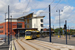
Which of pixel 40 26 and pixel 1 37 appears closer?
pixel 1 37

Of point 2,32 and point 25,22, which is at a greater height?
point 25,22

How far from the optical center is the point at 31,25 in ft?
355

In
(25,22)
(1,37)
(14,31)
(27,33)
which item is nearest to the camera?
(27,33)

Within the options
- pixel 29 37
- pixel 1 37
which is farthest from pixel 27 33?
pixel 1 37

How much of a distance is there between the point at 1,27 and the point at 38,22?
2799cm

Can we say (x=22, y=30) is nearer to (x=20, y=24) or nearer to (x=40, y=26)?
(x=20, y=24)

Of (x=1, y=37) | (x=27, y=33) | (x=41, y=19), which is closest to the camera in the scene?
(x=27, y=33)

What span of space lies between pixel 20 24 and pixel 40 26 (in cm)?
1621

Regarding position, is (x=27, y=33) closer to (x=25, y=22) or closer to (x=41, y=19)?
(x=25, y=22)

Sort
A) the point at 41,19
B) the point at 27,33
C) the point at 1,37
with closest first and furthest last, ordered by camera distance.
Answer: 1. the point at 27,33
2. the point at 1,37
3. the point at 41,19

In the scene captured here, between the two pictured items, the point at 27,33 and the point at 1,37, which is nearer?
the point at 27,33

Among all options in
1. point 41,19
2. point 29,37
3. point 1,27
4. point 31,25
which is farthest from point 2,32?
point 29,37

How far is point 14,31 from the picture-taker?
9394cm

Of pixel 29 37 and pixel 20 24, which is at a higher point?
pixel 20 24
